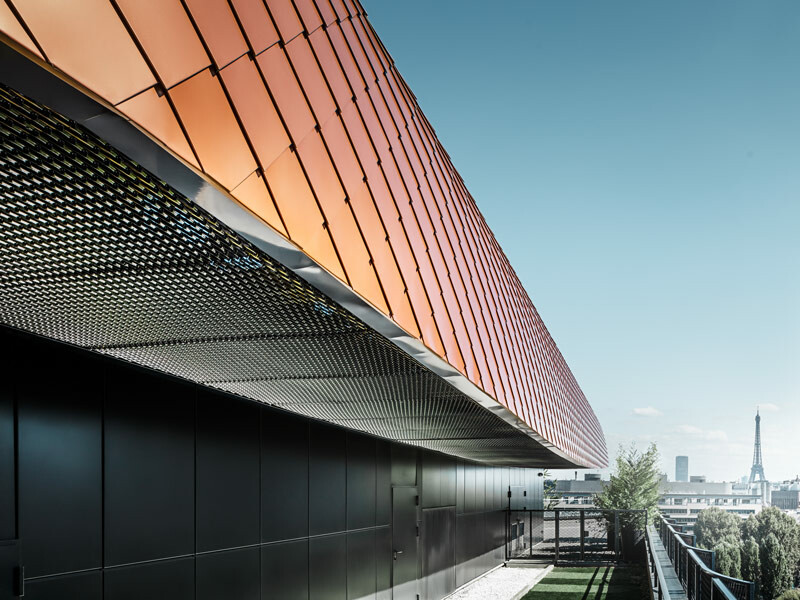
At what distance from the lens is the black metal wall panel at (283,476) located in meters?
10.1

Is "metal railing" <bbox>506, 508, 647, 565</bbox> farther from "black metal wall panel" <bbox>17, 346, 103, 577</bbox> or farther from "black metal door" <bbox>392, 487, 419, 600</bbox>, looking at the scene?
"black metal wall panel" <bbox>17, 346, 103, 577</bbox>

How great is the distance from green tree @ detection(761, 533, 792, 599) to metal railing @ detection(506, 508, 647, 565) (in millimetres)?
48165

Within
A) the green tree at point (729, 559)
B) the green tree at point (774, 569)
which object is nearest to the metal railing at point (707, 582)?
the green tree at point (729, 559)

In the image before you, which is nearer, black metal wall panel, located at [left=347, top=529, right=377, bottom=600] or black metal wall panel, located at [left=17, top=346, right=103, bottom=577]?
black metal wall panel, located at [left=17, top=346, right=103, bottom=577]

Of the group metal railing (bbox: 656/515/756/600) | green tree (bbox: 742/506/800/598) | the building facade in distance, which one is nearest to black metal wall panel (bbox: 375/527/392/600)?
the building facade in distance

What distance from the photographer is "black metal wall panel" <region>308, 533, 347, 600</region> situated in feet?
37.5

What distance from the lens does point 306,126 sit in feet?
15.0

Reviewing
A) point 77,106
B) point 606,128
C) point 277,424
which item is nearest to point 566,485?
point 606,128

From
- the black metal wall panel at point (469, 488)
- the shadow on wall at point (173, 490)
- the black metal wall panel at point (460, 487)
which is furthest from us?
the black metal wall panel at point (469, 488)

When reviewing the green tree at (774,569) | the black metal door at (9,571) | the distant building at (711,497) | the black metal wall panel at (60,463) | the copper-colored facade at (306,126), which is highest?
the copper-colored facade at (306,126)

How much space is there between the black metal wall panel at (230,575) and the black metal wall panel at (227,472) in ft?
0.39

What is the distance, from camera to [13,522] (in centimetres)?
591

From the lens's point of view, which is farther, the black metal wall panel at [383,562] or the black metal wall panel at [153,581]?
the black metal wall panel at [383,562]

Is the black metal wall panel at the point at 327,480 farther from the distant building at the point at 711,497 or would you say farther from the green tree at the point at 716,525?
the distant building at the point at 711,497
